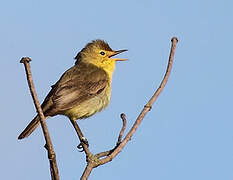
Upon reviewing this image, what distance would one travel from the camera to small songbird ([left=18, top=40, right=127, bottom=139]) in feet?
24.6

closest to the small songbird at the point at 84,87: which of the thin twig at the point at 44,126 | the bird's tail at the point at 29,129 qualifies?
the bird's tail at the point at 29,129

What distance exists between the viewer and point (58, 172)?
12.5 feet

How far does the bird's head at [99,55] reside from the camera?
9.18 meters

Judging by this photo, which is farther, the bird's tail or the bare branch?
the bird's tail

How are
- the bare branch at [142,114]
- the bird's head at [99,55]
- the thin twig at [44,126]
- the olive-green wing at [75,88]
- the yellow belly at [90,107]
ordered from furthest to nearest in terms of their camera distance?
1. the bird's head at [99,55]
2. the yellow belly at [90,107]
3. the olive-green wing at [75,88]
4. the bare branch at [142,114]
5. the thin twig at [44,126]

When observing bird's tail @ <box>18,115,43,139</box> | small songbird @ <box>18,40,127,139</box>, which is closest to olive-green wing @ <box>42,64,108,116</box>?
small songbird @ <box>18,40,127,139</box>

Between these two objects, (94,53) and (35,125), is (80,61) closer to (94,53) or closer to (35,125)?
(94,53)

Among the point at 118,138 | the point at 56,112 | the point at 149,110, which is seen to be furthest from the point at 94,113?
the point at 149,110

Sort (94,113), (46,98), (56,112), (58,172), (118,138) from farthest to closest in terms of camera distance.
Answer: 1. (94,113)
2. (46,98)
3. (56,112)
4. (118,138)
5. (58,172)

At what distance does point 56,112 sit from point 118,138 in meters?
2.50

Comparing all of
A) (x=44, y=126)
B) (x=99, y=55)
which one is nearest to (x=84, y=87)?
(x=99, y=55)

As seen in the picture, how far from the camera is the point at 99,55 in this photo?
30.8 ft

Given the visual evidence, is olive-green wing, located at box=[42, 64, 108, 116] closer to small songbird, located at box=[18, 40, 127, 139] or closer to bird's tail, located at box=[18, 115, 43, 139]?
small songbird, located at box=[18, 40, 127, 139]

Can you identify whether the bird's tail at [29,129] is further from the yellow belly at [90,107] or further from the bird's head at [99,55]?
the bird's head at [99,55]
